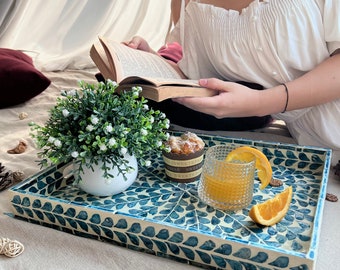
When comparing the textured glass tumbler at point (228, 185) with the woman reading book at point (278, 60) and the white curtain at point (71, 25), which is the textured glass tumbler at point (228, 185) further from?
the white curtain at point (71, 25)

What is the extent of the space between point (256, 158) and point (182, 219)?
0.17 meters

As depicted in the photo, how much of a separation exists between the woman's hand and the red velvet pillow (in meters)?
0.65

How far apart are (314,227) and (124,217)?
245mm

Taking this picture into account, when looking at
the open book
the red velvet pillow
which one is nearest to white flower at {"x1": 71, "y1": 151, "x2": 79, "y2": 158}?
the open book

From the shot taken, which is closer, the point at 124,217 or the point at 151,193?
the point at 124,217

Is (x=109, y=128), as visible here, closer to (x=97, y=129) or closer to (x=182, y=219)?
(x=97, y=129)

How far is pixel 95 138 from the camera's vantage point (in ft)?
1.83

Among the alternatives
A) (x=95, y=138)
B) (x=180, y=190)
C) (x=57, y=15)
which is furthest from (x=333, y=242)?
(x=57, y=15)

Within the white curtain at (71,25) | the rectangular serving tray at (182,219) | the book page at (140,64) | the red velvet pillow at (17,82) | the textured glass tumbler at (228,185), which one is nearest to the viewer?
the rectangular serving tray at (182,219)


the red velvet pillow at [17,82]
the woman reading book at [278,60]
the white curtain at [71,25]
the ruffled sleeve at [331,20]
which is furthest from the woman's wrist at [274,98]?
the white curtain at [71,25]

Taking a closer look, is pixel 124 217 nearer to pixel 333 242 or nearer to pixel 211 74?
pixel 333 242

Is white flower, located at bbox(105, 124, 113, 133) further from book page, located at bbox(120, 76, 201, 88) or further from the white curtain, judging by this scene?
Answer: the white curtain

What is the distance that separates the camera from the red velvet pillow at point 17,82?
1166mm

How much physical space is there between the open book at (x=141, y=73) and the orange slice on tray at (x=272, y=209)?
8.7 inches
